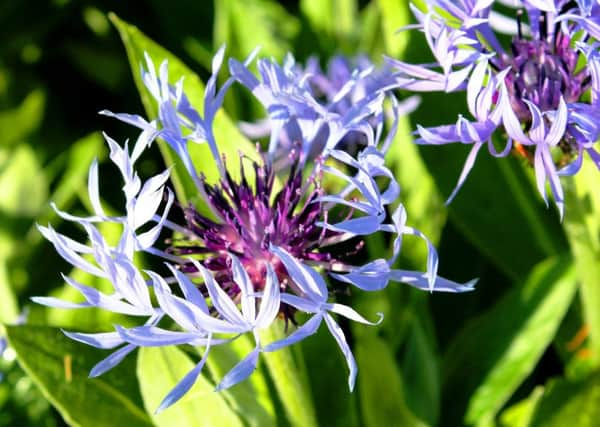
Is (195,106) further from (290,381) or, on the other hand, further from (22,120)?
(22,120)

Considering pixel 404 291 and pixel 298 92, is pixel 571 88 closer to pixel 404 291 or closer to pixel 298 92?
pixel 298 92

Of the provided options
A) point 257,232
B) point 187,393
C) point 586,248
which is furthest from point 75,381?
point 586,248

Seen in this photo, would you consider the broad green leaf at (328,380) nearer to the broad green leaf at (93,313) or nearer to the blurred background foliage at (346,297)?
the blurred background foliage at (346,297)

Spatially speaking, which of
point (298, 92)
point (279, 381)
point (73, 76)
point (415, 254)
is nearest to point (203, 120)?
point (298, 92)

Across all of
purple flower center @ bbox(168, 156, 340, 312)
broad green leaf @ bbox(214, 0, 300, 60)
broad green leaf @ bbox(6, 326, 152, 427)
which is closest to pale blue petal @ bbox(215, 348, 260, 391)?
purple flower center @ bbox(168, 156, 340, 312)

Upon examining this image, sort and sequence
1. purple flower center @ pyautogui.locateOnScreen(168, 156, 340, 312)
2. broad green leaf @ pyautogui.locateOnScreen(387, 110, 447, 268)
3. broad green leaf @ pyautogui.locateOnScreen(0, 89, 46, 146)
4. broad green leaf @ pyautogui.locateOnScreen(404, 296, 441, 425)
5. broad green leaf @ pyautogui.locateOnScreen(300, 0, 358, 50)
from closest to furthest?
purple flower center @ pyautogui.locateOnScreen(168, 156, 340, 312) < broad green leaf @ pyautogui.locateOnScreen(404, 296, 441, 425) < broad green leaf @ pyautogui.locateOnScreen(387, 110, 447, 268) < broad green leaf @ pyautogui.locateOnScreen(300, 0, 358, 50) < broad green leaf @ pyautogui.locateOnScreen(0, 89, 46, 146)

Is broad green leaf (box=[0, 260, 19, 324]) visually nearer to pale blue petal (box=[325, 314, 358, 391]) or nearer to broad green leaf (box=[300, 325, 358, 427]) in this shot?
broad green leaf (box=[300, 325, 358, 427])
